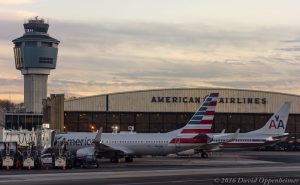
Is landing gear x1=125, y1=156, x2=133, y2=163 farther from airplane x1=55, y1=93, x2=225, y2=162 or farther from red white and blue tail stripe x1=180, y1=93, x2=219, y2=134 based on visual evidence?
red white and blue tail stripe x1=180, y1=93, x2=219, y2=134

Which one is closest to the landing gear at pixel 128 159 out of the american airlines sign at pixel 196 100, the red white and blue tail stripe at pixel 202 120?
the red white and blue tail stripe at pixel 202 120

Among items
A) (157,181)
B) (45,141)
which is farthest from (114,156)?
(157,181)

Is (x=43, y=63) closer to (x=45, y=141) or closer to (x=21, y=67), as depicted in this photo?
(x=21, y=67)

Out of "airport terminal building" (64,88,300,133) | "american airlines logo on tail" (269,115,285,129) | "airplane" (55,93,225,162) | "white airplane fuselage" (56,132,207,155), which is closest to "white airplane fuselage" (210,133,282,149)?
"american airlines logo on tail" (269,115,285,129)

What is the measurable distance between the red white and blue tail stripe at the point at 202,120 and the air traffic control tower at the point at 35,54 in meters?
118

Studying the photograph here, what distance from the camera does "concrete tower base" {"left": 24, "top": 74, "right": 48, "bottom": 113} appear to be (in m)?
169

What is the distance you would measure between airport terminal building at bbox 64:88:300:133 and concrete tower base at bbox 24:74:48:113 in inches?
2336

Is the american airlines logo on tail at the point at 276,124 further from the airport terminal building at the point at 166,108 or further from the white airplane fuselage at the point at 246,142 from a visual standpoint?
the airport terminal building at the point at 166,108

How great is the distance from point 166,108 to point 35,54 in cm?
8072

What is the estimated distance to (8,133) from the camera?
62.4 meters

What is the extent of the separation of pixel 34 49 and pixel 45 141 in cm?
12204

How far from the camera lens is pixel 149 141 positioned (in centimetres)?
6025

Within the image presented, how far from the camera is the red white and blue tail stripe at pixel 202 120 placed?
2322 inches

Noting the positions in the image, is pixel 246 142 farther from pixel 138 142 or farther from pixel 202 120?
pixel 138 142
